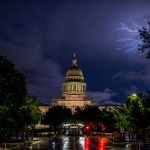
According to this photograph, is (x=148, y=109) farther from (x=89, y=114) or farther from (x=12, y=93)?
(x=89, y=114)

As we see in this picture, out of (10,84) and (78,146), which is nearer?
(10,84)

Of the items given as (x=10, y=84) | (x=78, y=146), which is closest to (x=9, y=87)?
(x=10, y=84)

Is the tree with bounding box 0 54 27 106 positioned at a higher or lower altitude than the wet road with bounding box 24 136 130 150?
higher

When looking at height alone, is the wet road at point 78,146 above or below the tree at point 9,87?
below

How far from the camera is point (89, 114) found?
18838 cm

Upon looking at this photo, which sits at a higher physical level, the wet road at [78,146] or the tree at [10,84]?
the tree at [10,84]

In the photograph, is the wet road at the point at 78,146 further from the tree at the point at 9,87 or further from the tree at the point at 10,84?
the tree at the point at 10,84

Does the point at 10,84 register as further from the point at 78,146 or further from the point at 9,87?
the point at 78,146

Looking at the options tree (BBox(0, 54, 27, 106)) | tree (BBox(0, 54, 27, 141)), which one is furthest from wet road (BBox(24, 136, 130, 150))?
tree (BBox(0, 54, 27, 106))

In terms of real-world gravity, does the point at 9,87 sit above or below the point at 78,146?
above

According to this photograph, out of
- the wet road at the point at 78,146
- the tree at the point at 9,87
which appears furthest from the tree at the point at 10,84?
the wet road at the point at 78,146

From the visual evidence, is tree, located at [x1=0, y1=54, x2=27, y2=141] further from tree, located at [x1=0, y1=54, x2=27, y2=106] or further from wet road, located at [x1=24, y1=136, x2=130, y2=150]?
wet road, located at [x1=24, y1=136, x2=130, y2=150]

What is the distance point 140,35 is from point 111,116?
7366 centimetres

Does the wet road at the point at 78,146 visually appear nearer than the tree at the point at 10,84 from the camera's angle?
No
